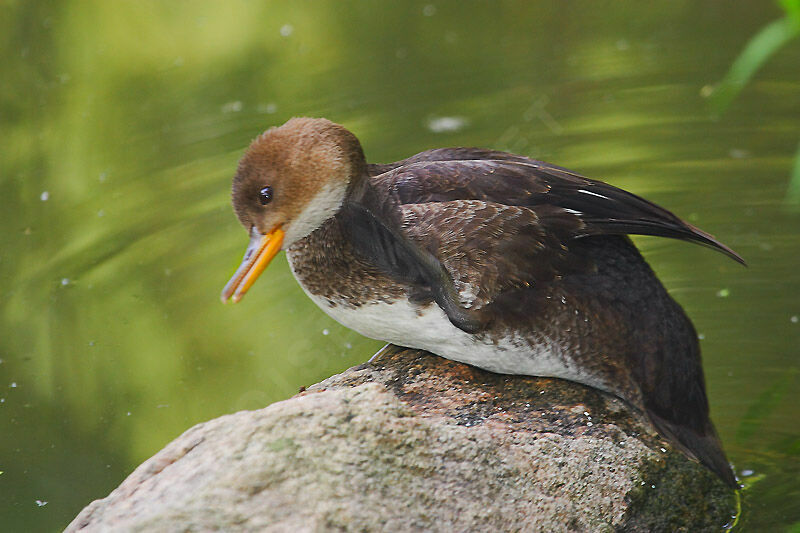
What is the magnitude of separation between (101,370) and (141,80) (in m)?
3.31

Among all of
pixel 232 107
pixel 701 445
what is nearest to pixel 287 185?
pixel 701 445

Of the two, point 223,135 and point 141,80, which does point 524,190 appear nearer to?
point 223,135

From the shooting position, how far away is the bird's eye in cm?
311

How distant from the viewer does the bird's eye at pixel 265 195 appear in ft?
10.2

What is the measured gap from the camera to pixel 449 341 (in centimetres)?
317

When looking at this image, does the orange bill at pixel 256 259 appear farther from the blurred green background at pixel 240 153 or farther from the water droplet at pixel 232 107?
the water droplet at pixel 232 107

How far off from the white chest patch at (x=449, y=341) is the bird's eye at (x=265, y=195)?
350mm

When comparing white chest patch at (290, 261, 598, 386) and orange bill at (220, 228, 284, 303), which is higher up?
orange bill at (220, 228, 284, 303)

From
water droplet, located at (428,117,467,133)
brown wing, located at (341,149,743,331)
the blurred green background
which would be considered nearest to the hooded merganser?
brown wing, located at (341,149,743,331)

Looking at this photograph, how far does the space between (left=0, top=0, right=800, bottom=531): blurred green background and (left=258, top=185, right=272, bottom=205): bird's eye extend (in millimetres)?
1387

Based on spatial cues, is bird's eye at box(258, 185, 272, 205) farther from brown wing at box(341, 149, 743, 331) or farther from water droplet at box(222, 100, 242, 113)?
water droplet at box(222, 100, 242, 113)

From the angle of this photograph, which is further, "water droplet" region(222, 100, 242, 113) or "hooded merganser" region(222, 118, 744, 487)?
"water droplet" region(222, 100, 242, 113)

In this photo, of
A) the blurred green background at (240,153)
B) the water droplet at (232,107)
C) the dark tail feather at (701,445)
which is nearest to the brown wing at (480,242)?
the dark tail feather at (701,445)

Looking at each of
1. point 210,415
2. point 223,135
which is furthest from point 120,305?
point 223,135
